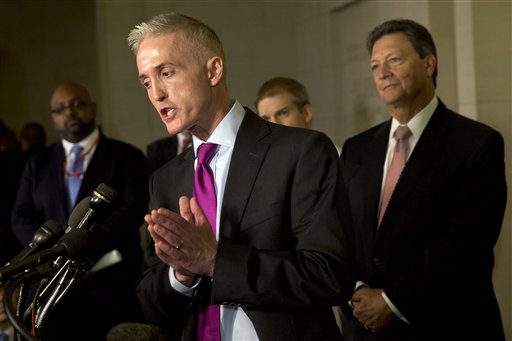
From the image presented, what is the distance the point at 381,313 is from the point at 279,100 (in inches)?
55.2

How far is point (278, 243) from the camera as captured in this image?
2227mm

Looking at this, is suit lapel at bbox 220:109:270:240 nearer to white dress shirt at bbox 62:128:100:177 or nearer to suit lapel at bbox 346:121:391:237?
suit lapel at bbox 346:121:391:237

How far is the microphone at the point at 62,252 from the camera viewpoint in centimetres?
180

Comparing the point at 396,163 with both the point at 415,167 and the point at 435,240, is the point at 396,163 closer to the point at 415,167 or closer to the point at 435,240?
the point at 415,167

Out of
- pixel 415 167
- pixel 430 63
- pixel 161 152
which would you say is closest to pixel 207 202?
pixel 415 167

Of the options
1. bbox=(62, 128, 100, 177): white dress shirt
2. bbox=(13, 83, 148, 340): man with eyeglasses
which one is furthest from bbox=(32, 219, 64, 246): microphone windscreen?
bbox=(62, 128, 100, 177): white dress shirt

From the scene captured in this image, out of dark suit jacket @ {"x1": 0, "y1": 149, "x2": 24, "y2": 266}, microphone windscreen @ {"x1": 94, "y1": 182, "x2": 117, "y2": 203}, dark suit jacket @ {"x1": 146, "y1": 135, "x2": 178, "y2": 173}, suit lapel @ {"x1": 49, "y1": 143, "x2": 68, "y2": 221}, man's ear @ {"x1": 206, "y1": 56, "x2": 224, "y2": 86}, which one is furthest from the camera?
dark suit jacket @ {"x1": 146, "y1": 135, "x2": 178, "y2": 173}

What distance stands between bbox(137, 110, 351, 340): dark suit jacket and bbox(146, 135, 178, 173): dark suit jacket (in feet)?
9.68

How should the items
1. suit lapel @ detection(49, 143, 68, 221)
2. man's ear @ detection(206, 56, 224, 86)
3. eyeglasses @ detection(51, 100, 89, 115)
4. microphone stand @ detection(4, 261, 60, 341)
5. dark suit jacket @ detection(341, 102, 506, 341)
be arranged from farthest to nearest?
eyeglasses @ detection(51, 100, 89, 115) < suit lapel @ detection(49, 143, 68, 221) < dark suit jacket @ detection(341, 102, 506, 341) < man's ear @ detection(206, 56, 224, 86) < microphone stand @ detection(4, 261, 60, 341)

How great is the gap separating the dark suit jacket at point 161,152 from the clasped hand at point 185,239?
320 cm

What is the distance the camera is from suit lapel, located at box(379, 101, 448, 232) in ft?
10.7

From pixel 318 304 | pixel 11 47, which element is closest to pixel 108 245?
pixel 318 304

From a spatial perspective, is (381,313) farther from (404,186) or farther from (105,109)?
(105,109)

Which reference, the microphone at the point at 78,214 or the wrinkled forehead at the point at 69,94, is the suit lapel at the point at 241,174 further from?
the wrinkled forehead at the point at 69,94
